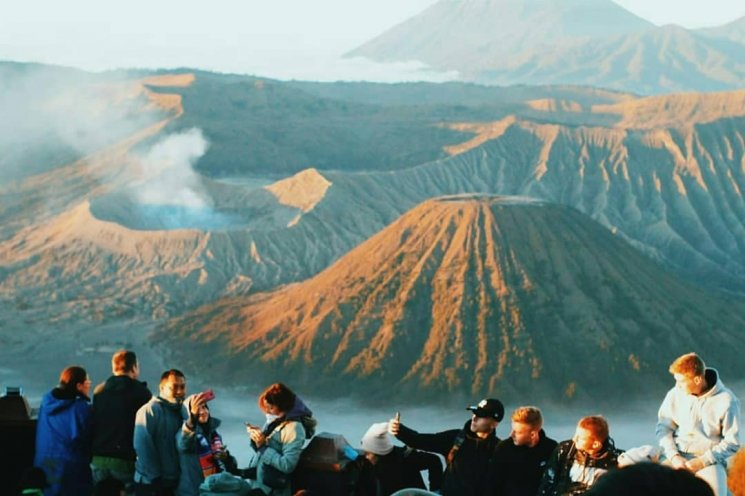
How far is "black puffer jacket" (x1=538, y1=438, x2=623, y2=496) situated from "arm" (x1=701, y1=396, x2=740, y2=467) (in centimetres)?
133

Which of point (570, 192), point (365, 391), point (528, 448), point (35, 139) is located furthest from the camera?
point (35, 139)

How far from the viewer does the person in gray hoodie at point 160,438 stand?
1073cm

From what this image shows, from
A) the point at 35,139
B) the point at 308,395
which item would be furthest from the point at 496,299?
the point at 35,139

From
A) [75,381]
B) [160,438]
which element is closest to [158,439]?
[160,438]

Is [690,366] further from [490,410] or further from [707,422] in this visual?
[490,410]

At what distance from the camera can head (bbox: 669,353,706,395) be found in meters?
10.2

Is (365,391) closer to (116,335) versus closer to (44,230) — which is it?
(116,335)

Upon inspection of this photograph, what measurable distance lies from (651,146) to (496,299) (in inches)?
1550

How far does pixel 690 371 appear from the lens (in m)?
10.2

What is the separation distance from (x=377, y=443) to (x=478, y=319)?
107 ft

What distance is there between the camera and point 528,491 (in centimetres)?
996

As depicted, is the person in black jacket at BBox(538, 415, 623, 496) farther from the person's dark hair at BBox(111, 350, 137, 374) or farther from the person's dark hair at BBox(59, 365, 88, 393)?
the person's dark hair at BBox(59, 365, 88, 393)

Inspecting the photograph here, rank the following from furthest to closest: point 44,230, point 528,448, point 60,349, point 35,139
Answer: point 35,139, point 44,230, point 60,349, point 528,448

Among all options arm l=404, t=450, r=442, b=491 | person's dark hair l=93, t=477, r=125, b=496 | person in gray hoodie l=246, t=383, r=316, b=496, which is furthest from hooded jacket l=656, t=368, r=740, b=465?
person's dark hair l=93, t=477, r=125, b=496
